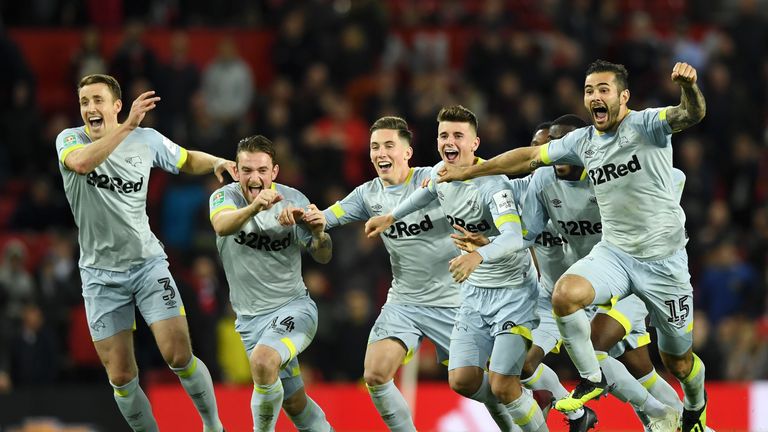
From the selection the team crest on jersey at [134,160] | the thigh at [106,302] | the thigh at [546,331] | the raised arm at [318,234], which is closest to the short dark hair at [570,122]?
the thigh at [546,331]

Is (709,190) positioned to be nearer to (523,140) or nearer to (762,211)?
(762,211)

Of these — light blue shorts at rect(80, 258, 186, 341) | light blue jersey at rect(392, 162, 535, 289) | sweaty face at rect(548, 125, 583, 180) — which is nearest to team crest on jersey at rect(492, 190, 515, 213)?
light blue jersey at rect(392, 162, 535, 289)

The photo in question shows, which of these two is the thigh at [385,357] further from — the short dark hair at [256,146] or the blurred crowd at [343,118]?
the blurred crowd at [343,118]

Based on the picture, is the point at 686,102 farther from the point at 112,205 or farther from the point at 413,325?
the point at 112,205

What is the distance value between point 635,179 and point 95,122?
4015mm

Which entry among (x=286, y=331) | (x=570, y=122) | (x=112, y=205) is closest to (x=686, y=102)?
(x=570, y=122)

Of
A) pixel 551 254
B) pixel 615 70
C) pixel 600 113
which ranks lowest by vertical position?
pixel 551 254

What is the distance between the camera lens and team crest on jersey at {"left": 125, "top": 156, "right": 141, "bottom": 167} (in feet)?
31.6

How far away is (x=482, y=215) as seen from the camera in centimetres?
962

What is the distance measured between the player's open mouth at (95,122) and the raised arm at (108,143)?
0.43 meters

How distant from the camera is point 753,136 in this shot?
18.3 m

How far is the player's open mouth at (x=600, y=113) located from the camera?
8.98 metres

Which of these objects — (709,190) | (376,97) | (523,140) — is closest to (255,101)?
(376,97)

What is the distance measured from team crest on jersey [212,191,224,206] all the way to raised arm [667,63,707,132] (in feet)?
11.0
